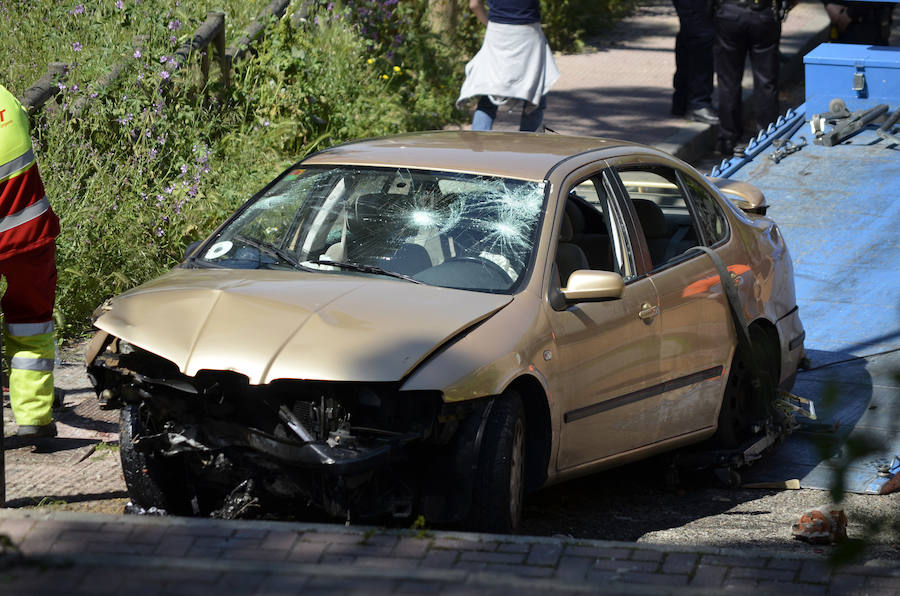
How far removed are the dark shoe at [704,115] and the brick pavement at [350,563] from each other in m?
9.59

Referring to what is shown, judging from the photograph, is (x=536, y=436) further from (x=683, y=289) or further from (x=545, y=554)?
(x=683, y=289)

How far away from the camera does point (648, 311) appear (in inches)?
203

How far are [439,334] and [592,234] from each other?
5.09 feet

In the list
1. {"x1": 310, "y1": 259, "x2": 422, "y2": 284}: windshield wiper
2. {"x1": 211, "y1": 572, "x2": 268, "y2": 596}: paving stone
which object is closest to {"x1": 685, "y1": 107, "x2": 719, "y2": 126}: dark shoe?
{"x1": 310, "y1": 259, "x2": 422, "y2": 284}: windshield wiper

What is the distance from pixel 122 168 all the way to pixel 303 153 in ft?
6.03

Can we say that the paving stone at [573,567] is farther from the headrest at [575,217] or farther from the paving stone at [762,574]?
the headrest at [575,217]

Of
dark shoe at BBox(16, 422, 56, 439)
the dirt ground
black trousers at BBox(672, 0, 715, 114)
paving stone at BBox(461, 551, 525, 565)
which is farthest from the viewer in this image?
black trousers at BBox(672, 0, 715, 114)

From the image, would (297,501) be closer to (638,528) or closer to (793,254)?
(638,528)

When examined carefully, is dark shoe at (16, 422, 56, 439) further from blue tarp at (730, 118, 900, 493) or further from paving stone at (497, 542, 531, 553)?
blue tarp at (730, 118, 900, 493)

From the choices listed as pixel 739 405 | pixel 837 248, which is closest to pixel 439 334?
pixel 739 405

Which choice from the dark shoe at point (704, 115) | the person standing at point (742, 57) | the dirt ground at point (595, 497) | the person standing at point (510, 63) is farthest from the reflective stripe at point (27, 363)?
the dark shoe at point (704, 115)

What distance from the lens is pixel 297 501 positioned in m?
4.35

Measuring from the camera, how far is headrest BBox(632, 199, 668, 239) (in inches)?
227

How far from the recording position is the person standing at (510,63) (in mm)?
9570
